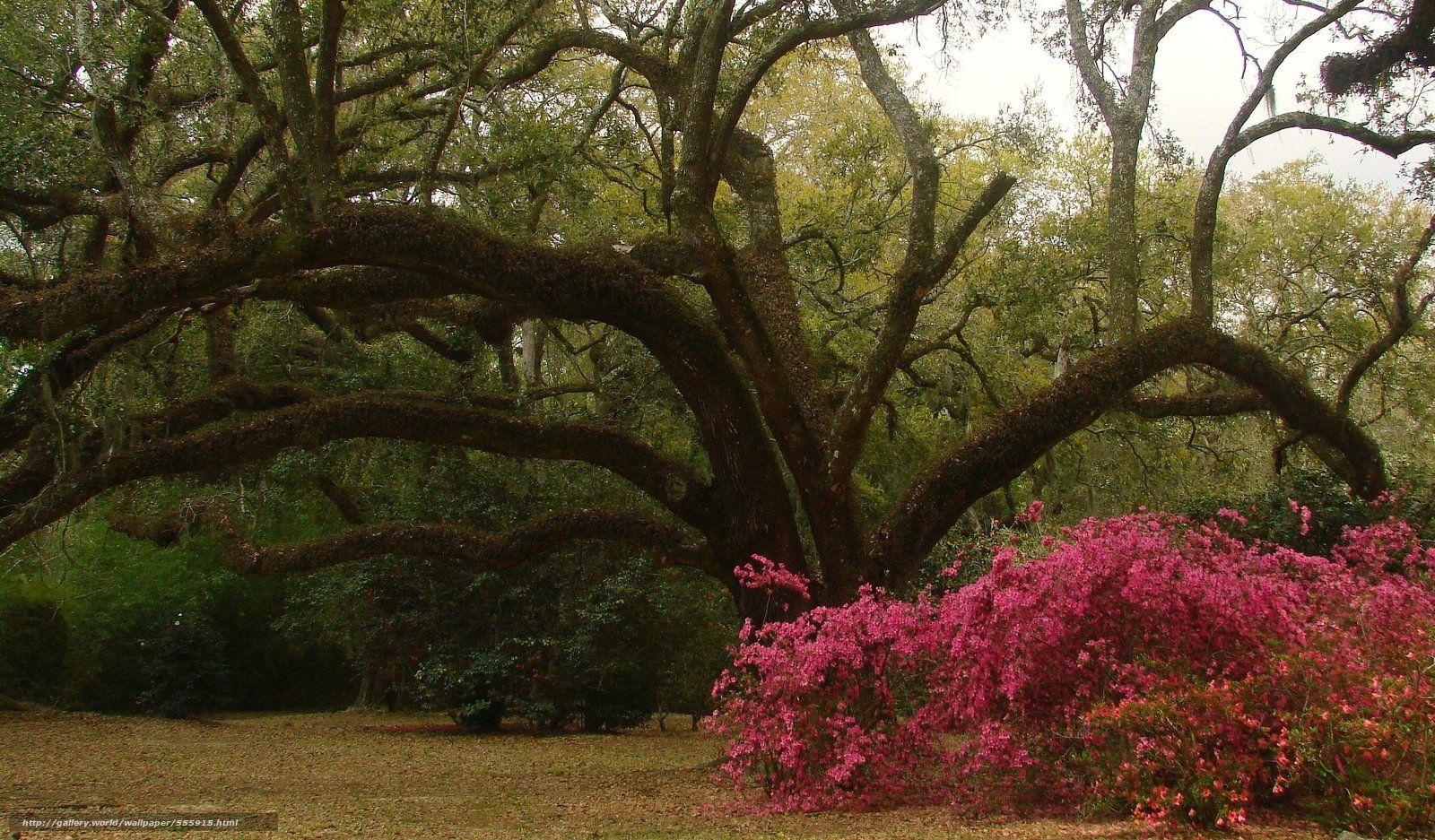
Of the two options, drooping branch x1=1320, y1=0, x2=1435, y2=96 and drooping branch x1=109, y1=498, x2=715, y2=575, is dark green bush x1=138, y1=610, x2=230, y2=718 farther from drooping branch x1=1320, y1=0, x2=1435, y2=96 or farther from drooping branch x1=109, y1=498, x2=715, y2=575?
drooping branch x1=1320, y1=0, x2=1435, y2=96

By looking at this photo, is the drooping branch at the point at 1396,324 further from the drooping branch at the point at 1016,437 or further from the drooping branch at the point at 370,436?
the drooping branch at the point at 370,436

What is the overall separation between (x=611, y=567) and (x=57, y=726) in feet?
21.8

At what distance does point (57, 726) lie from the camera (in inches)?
450

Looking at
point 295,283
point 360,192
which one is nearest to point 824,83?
point 360,192

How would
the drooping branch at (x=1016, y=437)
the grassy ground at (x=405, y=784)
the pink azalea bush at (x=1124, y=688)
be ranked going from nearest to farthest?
the pink azalea bush at (x=1124, y=688) < the grassy ground at (x=405, y=784) < the drooping branch at (x=1016, y=437)

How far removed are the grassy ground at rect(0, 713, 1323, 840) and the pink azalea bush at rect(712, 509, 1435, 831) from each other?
0.27m

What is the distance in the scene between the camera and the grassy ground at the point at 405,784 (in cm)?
520

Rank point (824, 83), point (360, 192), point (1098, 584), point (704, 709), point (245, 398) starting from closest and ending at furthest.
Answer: point (1098, 584) < point (245, 398) < point (360, 192) < point (704, 709) < point (824, 83)

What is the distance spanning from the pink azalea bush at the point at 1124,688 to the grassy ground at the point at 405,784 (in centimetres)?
27

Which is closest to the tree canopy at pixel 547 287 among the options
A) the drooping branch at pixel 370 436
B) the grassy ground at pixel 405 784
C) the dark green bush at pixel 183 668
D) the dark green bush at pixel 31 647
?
the drooping branch at pixel 370 436

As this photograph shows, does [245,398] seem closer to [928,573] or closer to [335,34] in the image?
[335,34]

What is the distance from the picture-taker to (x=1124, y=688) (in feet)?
15.5

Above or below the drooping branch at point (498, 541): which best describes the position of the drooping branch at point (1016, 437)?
above

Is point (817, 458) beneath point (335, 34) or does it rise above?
beneath
